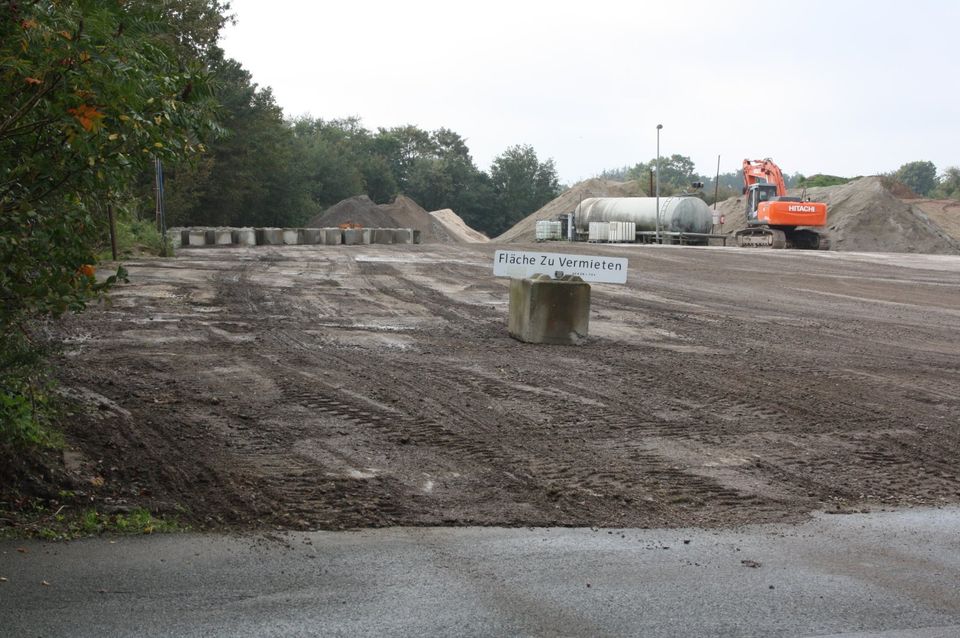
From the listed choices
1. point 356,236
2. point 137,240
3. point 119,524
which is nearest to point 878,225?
point 356,236

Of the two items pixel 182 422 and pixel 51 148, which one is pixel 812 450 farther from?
pixel 51 148

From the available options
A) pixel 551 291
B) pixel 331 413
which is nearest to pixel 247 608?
pixel 331 413

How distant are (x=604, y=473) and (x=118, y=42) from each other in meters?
4.22

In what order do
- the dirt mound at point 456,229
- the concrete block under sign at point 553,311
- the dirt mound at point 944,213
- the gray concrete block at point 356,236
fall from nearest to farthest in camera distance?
the concrete block under sign at point 553,311 < the gray concrete block at point 356,236 < the dirt mound at point 944,213 < the dirt mound at point 456,229

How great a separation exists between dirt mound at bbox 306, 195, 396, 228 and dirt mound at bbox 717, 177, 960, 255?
3079 centimetres

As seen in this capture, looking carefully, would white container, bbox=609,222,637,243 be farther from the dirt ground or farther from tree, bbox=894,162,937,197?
tree, bbox=894,162,937,197

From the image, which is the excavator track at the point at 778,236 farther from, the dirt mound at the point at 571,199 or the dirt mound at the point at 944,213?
the dirt mound at the point at 571,199

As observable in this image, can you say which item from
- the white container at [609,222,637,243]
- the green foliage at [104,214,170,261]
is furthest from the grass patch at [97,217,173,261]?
the white container at [609,222,637,243]

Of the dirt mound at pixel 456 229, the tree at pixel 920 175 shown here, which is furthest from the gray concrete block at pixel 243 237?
the tree at pixel 920 175

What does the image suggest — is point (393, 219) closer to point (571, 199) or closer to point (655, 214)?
point (571, 199)

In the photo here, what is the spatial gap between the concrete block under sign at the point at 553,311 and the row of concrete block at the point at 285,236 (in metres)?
28.3

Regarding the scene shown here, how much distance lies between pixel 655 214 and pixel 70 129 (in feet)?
179

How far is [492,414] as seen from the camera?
873cm

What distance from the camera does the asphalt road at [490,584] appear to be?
4.42 metres
